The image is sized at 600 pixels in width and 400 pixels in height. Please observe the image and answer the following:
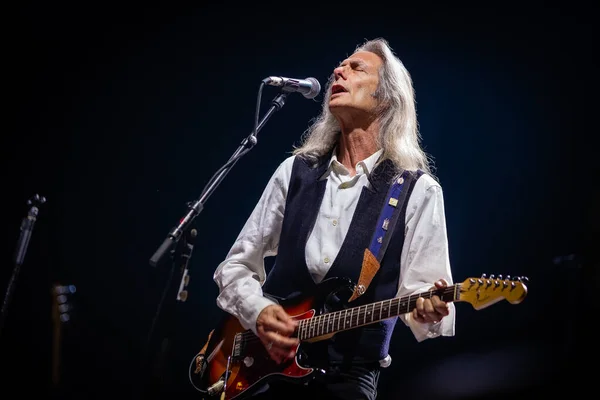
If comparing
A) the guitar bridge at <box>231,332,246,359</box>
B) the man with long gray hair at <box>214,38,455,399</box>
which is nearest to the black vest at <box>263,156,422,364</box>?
the man with long gray hair at <box>214,38,455,399</box>

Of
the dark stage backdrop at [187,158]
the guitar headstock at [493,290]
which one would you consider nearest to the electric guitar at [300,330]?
the guitar headstock at [493,290]

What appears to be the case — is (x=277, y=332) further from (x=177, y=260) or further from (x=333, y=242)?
(x=177, y=260)

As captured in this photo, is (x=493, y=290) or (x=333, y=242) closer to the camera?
(x=493, y=290)

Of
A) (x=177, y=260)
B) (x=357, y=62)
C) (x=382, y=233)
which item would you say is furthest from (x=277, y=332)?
(x=357, y=62)

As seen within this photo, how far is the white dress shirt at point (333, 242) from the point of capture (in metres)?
2.26

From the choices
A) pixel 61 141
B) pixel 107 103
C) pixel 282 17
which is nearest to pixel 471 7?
pixel 282 17

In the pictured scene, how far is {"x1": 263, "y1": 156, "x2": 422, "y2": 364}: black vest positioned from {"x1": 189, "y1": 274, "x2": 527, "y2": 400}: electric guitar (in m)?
0.07

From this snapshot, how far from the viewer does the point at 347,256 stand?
7.83ft

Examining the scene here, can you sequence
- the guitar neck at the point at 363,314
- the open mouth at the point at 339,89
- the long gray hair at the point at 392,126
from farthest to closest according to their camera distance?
the open mouth at the point at 339,89
the long gray hair at the point at 392,126
the guitar neck at the point at 363,314

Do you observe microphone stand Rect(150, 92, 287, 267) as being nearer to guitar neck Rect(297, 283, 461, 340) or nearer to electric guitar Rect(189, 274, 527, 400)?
electric guitar Rect(189, 274, 527, 400)

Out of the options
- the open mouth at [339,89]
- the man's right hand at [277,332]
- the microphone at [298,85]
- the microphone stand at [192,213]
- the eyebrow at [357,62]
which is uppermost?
the eyebrow at [357,62]

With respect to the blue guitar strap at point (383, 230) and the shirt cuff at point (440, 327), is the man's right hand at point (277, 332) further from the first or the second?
the shirt cuff at point (440, 327)

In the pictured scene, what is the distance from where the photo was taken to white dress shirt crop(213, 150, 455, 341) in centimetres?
226

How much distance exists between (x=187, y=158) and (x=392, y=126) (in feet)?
7.16
